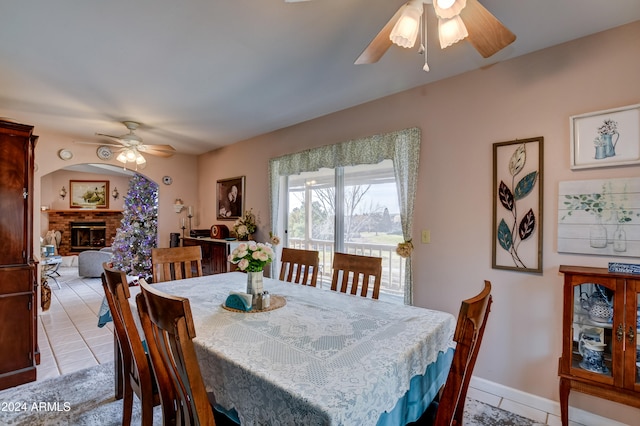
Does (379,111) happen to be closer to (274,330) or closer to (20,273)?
(274,330)

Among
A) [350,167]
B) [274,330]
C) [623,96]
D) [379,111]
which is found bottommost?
[274,330]

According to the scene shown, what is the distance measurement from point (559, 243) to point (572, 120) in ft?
2.80

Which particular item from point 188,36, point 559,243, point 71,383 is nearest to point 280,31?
point 188,36

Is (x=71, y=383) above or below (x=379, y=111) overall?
below

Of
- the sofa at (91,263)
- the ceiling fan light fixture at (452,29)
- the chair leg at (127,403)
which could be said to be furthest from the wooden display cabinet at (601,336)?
the sofa at (91,263)

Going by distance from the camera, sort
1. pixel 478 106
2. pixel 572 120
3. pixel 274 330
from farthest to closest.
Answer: pixel 478 106 < pixel 572 120 < pixel 274 330

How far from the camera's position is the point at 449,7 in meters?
1.21

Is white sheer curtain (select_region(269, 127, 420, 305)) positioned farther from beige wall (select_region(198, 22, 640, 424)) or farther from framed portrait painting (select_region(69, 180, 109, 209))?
framed portrait painting (select_region(69, 180, 109, 209))

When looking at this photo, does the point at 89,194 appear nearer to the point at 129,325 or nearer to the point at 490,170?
the point at 129,325

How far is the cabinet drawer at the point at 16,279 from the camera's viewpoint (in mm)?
2381

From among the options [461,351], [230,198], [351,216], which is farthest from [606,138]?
[230,198]

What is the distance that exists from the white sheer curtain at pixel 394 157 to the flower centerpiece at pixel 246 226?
129 centimetres

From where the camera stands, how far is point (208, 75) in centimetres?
254

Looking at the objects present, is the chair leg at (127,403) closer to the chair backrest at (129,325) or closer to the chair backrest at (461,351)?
the chair backrest at (129,325)
